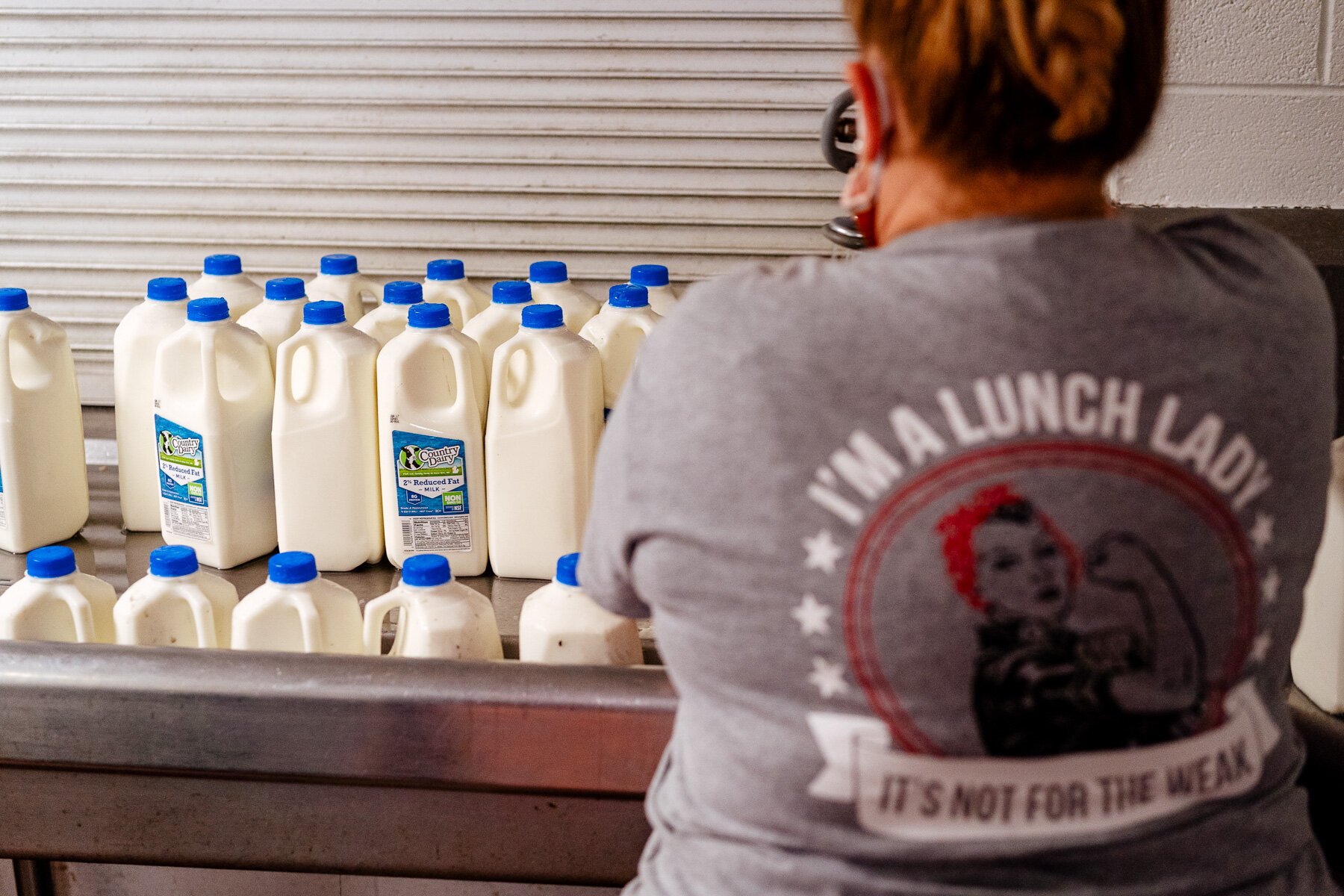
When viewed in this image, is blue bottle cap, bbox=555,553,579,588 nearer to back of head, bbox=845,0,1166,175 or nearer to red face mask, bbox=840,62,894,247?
red face mask, bbox=840,62,894,247

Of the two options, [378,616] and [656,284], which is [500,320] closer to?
[656,284]

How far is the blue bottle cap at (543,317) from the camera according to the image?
64.1 inches

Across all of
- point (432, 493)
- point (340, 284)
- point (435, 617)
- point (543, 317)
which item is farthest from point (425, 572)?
point (340, 284)

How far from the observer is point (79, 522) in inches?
72.8

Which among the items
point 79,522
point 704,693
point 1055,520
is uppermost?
point 1055,520

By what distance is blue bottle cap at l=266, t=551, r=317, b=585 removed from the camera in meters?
1.43

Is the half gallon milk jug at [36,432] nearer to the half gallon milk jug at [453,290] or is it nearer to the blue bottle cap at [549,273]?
the half gallon milk jug at [453,290]

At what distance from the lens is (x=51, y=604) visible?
1.48 meters

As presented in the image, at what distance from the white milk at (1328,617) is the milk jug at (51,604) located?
128 centimetres

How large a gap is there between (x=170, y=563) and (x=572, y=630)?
1.48 feet

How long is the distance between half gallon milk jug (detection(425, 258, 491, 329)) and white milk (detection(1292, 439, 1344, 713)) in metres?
1.14

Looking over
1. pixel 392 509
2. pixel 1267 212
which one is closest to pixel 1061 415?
pixel 392 509

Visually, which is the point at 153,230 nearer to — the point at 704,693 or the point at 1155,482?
the point at 704,693

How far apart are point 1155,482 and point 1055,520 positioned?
0.07m
